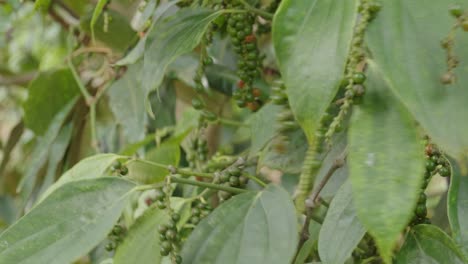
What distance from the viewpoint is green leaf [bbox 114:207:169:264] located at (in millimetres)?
748

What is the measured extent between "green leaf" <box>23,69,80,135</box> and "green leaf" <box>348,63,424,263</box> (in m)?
0.71

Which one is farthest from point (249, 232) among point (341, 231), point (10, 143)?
point (10, 143)

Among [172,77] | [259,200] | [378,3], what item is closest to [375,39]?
[378,3]

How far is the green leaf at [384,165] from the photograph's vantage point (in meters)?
0.53

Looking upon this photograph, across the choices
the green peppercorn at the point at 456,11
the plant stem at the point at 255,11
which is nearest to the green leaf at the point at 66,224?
the plant stem at the point at 255,11

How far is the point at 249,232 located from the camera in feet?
2.20

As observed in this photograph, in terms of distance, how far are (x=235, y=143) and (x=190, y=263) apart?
2.19 ft

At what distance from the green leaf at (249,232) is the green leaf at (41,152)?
54 centimetres

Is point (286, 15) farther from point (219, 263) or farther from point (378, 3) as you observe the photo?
point (219, 263)

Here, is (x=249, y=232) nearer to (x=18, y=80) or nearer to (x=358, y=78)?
(x=358, y=78)

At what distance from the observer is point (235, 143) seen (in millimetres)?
1348

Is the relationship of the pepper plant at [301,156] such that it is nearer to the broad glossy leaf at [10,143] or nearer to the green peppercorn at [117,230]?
the green peppercorn at [117,230]

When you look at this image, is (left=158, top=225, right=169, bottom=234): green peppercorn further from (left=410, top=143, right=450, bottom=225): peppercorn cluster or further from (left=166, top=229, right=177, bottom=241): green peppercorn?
(left=410, top=143, right=450, bottom=225): peppercorn cluster

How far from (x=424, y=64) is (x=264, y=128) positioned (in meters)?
0.32
